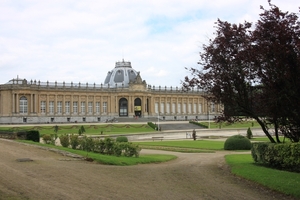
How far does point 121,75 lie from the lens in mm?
94812

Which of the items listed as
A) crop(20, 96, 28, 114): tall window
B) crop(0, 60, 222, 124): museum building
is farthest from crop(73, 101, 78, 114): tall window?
crop(20, 96, 28, 114): tall window

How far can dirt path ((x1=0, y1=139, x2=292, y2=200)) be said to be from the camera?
8961 millimetres

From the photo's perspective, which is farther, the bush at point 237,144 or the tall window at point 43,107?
the tall window at point 43,107

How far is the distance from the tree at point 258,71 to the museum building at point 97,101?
57.9 meters

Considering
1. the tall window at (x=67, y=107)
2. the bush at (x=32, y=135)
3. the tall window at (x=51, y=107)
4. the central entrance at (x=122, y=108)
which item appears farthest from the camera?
the central entrance at (x=122, y=108)

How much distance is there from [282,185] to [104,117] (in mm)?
75641

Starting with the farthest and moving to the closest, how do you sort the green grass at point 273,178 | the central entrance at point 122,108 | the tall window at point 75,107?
the central entrance at point 122,108 < the tall window at point 75,107 < the green grass at point 273,178

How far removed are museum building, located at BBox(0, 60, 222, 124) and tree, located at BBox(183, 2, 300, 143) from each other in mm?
57909

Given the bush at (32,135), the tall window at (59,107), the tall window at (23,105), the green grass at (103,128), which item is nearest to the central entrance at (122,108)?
the tall window at (59,107)

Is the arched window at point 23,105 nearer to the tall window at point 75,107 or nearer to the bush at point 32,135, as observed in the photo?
the tall window at point 75,107

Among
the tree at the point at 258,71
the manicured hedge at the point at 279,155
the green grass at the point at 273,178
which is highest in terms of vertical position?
the tree at the point at 258,71

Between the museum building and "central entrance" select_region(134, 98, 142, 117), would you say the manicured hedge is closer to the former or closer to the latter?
the museum building

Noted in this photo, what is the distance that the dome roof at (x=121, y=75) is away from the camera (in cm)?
9346

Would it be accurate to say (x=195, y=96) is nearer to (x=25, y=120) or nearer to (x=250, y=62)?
(x=25, y=120)
